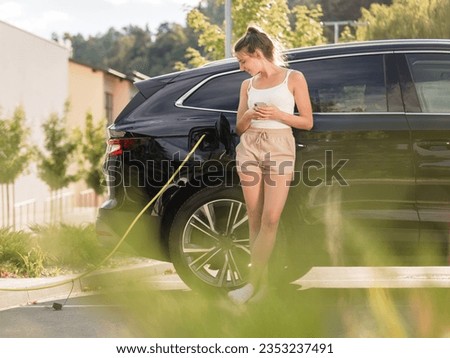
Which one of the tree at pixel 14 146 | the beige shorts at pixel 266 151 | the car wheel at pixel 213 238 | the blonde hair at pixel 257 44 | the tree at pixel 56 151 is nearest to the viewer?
the blonde hair at pixel 257 44

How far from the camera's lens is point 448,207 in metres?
7.56

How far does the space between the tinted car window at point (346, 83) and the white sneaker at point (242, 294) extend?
4.51ft

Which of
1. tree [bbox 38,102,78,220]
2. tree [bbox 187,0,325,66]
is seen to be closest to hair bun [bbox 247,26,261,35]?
tree [bbox 187,0,325,66]

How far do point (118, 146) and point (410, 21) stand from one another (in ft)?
88.5

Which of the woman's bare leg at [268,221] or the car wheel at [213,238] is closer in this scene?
the woman's bare leg at [268,221]

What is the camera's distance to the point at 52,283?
30.3 ft

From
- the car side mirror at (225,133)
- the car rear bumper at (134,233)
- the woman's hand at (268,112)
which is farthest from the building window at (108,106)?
the woman's hand at (268,112)

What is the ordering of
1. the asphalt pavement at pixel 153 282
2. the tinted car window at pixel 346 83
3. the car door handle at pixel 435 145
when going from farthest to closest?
the asphalt pavement at pixel 153 282 < the tinted car window at pixel 346 83 < the car door handle at pixel 435 145

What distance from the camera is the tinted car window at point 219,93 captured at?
26.1ft

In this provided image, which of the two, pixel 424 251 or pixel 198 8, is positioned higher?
pixel 198 8

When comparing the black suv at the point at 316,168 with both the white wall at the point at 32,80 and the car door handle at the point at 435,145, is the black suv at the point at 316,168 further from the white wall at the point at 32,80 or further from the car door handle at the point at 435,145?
the white wall at the point at 32,80
